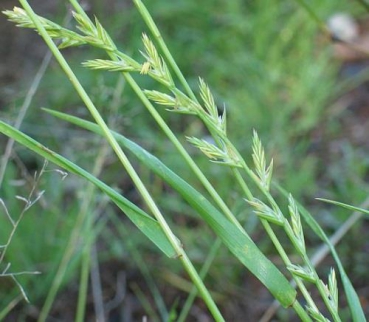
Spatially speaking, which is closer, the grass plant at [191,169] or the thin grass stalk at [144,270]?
the grass plant at [191,169]

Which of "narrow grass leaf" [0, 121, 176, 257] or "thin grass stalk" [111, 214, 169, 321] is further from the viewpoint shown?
"thin grass stalk" [111, 214, 169, 321]

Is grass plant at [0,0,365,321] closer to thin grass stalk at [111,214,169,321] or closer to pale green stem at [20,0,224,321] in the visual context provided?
pale green stem at [20,0,224,321]

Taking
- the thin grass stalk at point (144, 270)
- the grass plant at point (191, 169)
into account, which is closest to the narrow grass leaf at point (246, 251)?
the grass plant at point (191, 169)

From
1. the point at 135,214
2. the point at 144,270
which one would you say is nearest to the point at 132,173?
the point at 135,214

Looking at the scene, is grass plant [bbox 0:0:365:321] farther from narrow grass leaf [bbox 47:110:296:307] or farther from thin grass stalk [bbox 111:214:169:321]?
thin grass stalk [bbox 111:214:169:321]

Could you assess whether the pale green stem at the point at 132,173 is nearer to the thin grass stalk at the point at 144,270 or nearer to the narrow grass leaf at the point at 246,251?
the narrow grass leaf at the point at 246,251

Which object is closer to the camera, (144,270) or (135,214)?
(135,214)

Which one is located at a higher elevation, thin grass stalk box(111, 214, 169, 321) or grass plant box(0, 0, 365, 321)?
grass plant box(0, 0, 365, 321)

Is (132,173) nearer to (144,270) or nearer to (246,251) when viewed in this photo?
(246,251)

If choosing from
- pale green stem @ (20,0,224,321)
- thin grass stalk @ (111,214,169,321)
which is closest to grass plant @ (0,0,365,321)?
pale green stem @ (20,0,224,321)

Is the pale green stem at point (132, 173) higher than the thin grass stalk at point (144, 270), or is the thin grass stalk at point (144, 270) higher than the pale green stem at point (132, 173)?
the pale green stem at point (132, 173)

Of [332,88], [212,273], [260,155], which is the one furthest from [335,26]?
[260,155]
